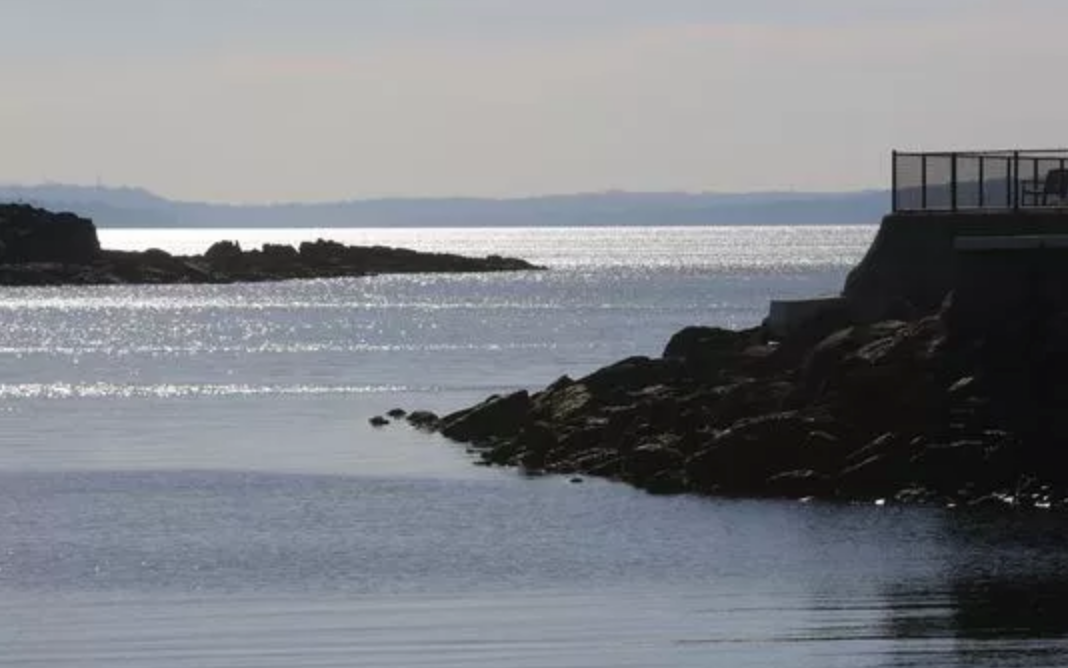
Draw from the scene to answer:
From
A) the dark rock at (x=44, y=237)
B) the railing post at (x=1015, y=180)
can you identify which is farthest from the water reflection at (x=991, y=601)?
the dark rock at (x=44, y=237)

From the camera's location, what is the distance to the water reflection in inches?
1220

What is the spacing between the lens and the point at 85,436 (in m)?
65.4

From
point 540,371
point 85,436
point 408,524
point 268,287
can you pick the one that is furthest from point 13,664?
point 268,287

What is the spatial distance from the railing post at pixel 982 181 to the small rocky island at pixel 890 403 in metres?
1.61

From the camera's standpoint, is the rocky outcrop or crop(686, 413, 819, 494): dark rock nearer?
the rocky outcrop

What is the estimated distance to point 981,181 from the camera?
51719mm

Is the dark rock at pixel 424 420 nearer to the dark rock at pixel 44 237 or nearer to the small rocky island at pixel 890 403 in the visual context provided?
the small rocky island at pixel 890 403

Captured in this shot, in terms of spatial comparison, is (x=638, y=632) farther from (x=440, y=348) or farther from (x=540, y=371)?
(x=440, y=348)

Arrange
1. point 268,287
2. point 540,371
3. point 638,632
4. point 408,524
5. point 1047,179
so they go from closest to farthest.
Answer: point 638,632, point 408,524, point 1047,179, point 540,371, point 268,287

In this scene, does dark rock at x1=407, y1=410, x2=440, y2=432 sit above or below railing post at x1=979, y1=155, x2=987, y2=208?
below

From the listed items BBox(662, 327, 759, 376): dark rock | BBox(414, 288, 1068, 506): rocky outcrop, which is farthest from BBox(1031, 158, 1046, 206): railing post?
BBox(662, 327, 759, 376): dark rock

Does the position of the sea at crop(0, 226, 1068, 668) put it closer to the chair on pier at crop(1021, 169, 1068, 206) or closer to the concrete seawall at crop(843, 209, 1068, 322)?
the concrete seawall at crop(843, 209, 1068, 322)

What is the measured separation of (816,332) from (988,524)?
12.3 meters

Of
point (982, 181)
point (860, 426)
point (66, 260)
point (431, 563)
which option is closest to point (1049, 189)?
point (982, 181)
